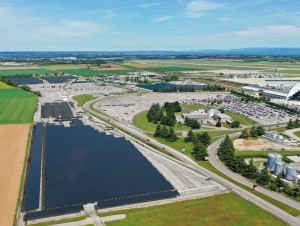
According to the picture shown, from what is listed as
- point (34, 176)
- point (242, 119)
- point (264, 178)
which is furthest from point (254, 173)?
point (242, 119)

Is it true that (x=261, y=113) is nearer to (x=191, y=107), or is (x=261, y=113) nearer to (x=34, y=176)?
(x=191, y=107)

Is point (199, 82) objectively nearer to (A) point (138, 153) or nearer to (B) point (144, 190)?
(A) point (138, 153)

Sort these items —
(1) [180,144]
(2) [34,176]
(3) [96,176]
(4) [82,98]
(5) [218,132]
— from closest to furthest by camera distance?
(3) [96,176] < (2) [34,176] < (1) [180,144] < (5) [218,132] < (4) [82,98]

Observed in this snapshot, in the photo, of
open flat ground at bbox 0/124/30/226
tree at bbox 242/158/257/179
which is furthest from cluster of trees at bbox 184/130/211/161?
open flat ground at bbox 0/124/30/226

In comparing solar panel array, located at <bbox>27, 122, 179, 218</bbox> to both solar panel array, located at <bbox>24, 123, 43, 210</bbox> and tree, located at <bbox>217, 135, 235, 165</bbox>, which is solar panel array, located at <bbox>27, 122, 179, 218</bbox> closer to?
solar panel array, located at <bbox>24, 123, 43, 210</bbox>

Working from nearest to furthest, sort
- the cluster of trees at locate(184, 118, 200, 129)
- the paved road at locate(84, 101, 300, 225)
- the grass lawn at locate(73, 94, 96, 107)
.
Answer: the paved road at locate(84, 101, 300, 225) → the cluster of trees at locate(184, 118, 200, 129) → the grass lawn at locate(73, 94, 96, 107)

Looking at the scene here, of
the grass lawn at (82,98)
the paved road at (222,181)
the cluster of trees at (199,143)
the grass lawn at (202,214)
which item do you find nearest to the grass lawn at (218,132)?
the paved road at (222,181)

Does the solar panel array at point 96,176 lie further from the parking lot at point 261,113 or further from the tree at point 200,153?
the parking lot at point 261,113
